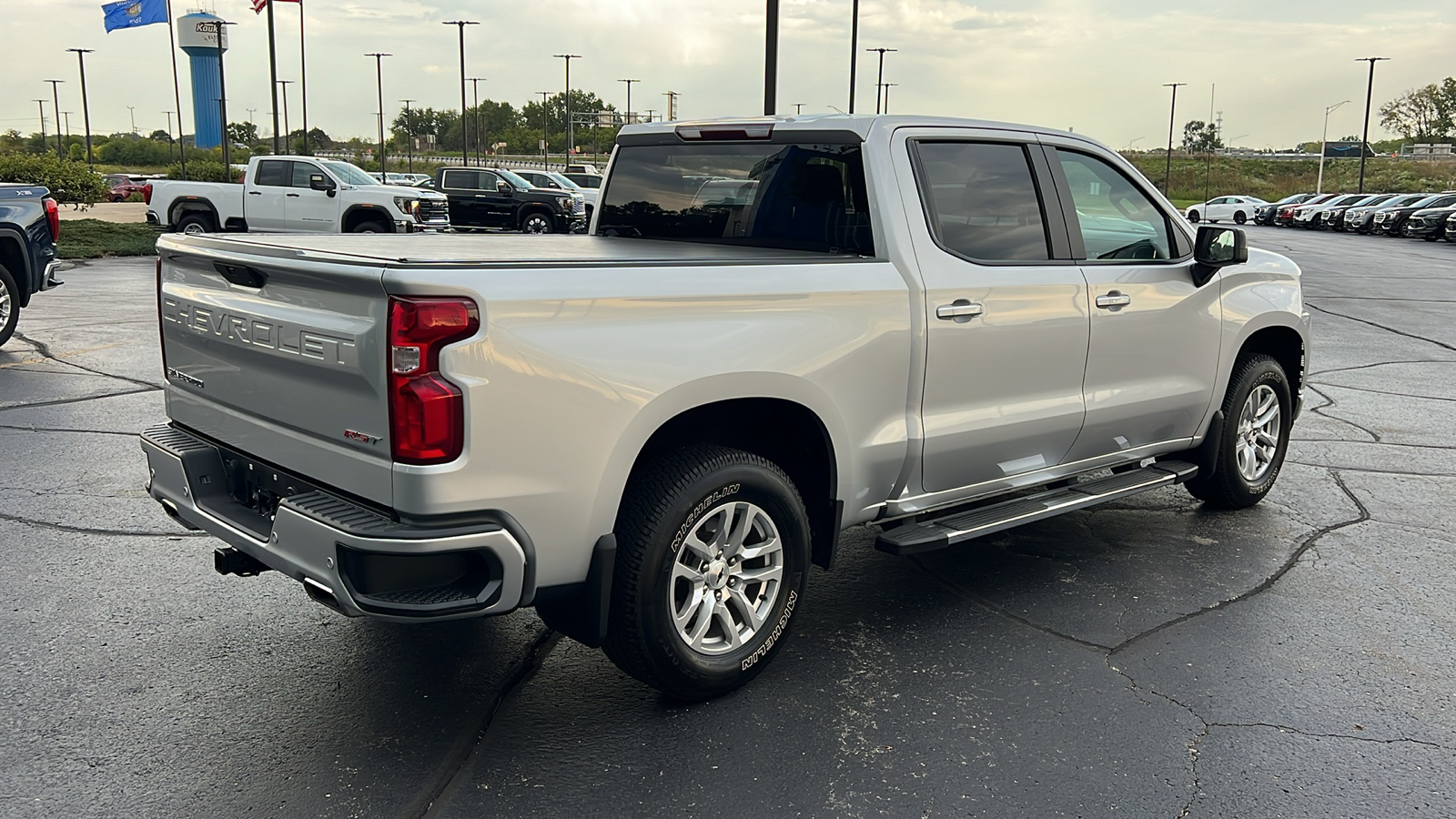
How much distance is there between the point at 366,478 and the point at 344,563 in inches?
9.3

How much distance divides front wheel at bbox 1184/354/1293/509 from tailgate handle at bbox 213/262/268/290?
4616 millimetres

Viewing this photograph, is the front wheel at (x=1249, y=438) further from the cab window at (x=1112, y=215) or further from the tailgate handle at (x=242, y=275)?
the tailgate handle at (x=242, y=275)

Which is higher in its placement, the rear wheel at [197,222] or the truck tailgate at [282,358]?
the truck tailgate at [282,358]

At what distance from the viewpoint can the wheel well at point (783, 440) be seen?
12.3 ft

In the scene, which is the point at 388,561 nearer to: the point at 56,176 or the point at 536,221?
the point at 536,221

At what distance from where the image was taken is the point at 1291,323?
614 cm

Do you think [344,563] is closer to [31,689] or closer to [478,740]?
[478,740]

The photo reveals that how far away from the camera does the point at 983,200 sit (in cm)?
463

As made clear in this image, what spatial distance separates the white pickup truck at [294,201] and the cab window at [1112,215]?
18.8m

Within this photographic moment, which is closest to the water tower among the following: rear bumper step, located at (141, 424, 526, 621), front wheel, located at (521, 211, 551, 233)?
front wheel, located at (521, 211, 551, 233)

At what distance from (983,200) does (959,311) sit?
2.01 ft

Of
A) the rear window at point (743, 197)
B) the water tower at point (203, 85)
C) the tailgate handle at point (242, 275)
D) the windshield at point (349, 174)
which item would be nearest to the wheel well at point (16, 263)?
the rear window at point (743, 197)

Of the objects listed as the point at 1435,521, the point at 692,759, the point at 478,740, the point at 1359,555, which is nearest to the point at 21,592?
the point at 478,740

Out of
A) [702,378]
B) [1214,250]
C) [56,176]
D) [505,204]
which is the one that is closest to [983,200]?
[1214,250]
